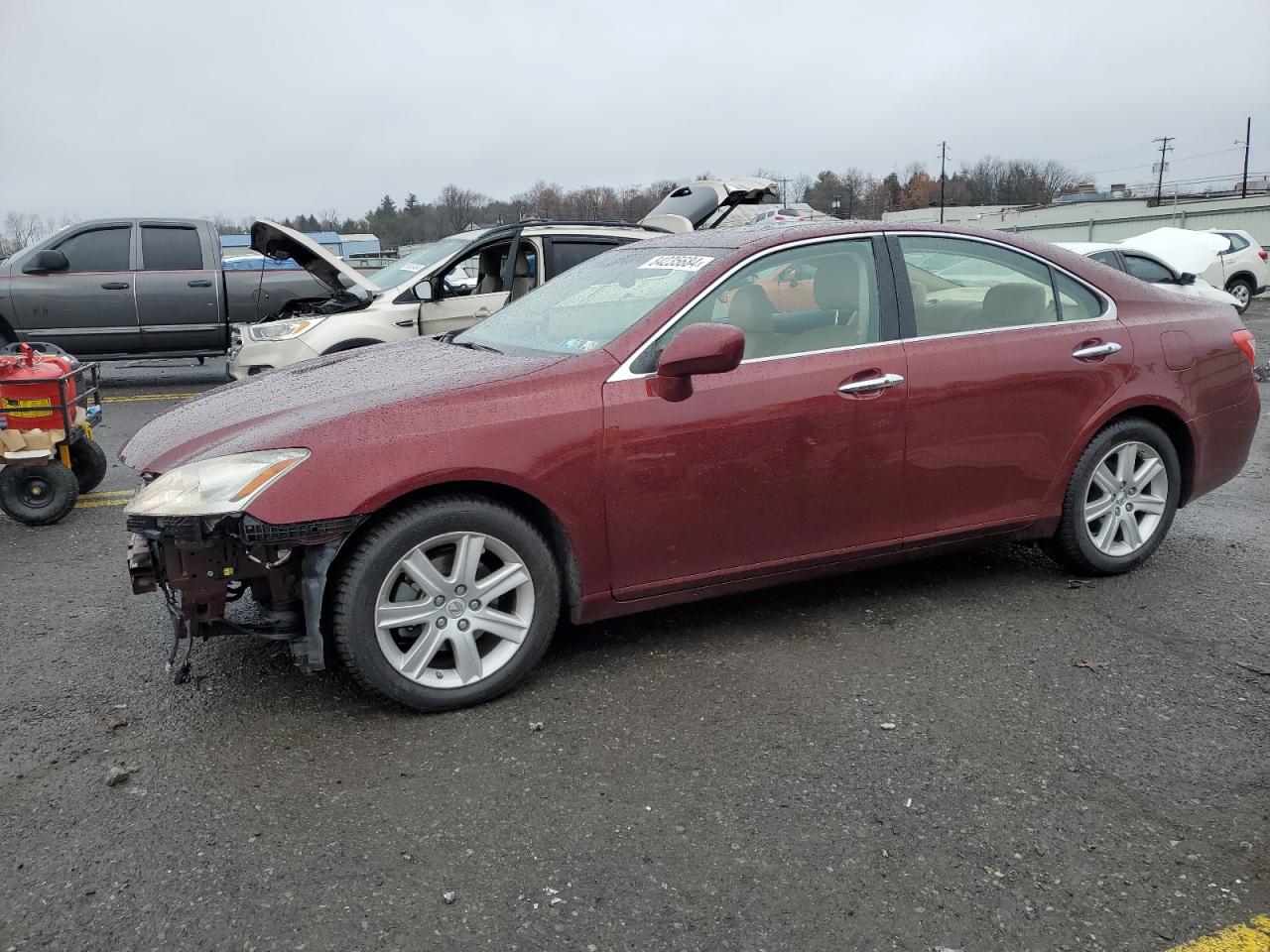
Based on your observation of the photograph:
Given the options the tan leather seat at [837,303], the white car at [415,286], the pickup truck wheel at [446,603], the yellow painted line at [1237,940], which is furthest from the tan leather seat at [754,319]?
the white car at [415,286]

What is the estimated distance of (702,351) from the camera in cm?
349

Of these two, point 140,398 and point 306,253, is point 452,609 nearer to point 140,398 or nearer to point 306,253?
point 306,253

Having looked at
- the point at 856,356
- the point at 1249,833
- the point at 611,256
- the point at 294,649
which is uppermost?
the point at 611,256

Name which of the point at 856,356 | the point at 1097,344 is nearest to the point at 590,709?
the point at 856,356

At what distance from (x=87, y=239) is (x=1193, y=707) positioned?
12170 millimetres

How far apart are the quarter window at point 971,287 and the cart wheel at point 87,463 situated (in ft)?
17.3

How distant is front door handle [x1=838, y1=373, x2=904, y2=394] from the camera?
3.90 m

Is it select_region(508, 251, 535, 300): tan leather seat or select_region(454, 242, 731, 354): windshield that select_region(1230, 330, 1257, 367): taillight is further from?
select_region(508, 251, 535, 300): tan leather seat

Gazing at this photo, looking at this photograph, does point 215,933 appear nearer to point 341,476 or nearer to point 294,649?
point 294,649

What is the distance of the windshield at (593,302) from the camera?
3.92 metres

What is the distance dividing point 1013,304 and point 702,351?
169 cm

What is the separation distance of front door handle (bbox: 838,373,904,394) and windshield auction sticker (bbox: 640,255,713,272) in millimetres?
729

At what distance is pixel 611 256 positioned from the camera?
469 centimetres

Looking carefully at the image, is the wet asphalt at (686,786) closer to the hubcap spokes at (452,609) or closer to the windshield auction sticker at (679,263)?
the hubcap spokes at (452,609)
